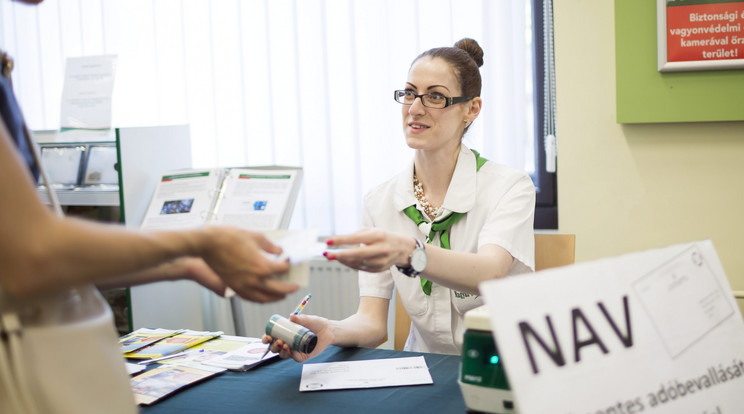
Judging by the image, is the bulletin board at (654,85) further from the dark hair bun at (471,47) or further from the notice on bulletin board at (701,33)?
the dark hair bun at (471,47)

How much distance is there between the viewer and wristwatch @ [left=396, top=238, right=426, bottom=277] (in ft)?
5.37

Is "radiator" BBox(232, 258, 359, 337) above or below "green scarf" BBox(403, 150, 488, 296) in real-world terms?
below

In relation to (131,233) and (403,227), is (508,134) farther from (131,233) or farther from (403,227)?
(131,233)

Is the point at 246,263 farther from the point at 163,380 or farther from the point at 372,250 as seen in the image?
the point at 163,380

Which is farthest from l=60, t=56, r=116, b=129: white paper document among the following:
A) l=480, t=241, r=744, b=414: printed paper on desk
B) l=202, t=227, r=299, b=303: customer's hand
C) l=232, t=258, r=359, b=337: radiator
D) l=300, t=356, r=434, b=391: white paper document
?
l=480, t=241, r=744, b=414: printed paper on desk

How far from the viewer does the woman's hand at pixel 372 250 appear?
1.44 m

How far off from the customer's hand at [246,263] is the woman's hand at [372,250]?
0.32 metres

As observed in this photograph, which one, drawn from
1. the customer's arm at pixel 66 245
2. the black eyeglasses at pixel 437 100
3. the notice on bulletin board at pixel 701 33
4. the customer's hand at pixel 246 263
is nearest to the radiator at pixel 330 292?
the black eyeglasses at pixel 437 100

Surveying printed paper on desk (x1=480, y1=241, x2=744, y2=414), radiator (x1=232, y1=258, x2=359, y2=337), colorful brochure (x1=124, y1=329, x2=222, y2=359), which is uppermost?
printed paper on desk (x1=480, y1=241, x2=744, y2=414)

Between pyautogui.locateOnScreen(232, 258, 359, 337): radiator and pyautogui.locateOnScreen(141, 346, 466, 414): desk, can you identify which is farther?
pyautogui.locateOnScreen(232, 258, 359, 337): radiator

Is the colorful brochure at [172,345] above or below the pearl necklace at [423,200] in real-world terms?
below

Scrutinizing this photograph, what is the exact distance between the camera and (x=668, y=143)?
246 centimetres

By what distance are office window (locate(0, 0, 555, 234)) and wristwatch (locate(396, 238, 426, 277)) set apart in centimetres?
139

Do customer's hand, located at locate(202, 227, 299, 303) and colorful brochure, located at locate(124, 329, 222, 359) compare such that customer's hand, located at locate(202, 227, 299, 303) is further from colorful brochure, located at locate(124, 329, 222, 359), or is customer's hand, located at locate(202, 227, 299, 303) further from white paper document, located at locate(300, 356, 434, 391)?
colorful brochure, located at locate(124, 329, 222, 359)
